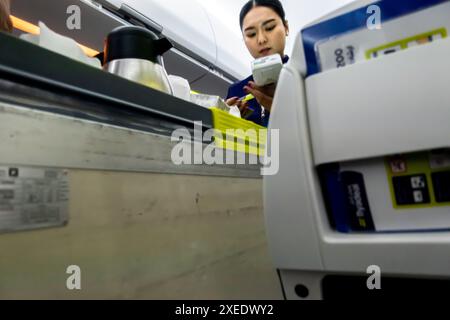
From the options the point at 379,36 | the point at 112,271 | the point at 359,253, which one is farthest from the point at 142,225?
the point at 379,36

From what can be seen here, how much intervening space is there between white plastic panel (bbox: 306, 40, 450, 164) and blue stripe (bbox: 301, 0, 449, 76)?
2.3 inches

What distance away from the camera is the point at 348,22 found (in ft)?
1.71

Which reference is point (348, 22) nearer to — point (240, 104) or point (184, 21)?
point (240, 104)

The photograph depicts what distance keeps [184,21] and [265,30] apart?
1.20 m

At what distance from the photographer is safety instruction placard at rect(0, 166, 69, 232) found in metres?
0.46

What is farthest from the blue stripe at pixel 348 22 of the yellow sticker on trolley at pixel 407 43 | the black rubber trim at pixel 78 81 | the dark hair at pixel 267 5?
the dark hair at pixel 267 5

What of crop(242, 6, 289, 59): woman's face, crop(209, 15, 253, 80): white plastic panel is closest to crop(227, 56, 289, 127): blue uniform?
crop(242, 6, 289, 59): woman's face

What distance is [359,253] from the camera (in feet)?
1.61

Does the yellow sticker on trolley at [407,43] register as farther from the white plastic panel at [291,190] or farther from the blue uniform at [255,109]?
the blue uniform at [255,109]

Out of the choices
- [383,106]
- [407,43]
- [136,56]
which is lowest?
[383,106]

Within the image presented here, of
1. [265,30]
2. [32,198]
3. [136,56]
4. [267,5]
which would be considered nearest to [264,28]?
[265,30]

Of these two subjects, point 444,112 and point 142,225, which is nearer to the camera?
point 444,112

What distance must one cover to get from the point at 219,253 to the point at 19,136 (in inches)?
22.7

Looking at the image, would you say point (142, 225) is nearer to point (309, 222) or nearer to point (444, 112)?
point (309, 222)
